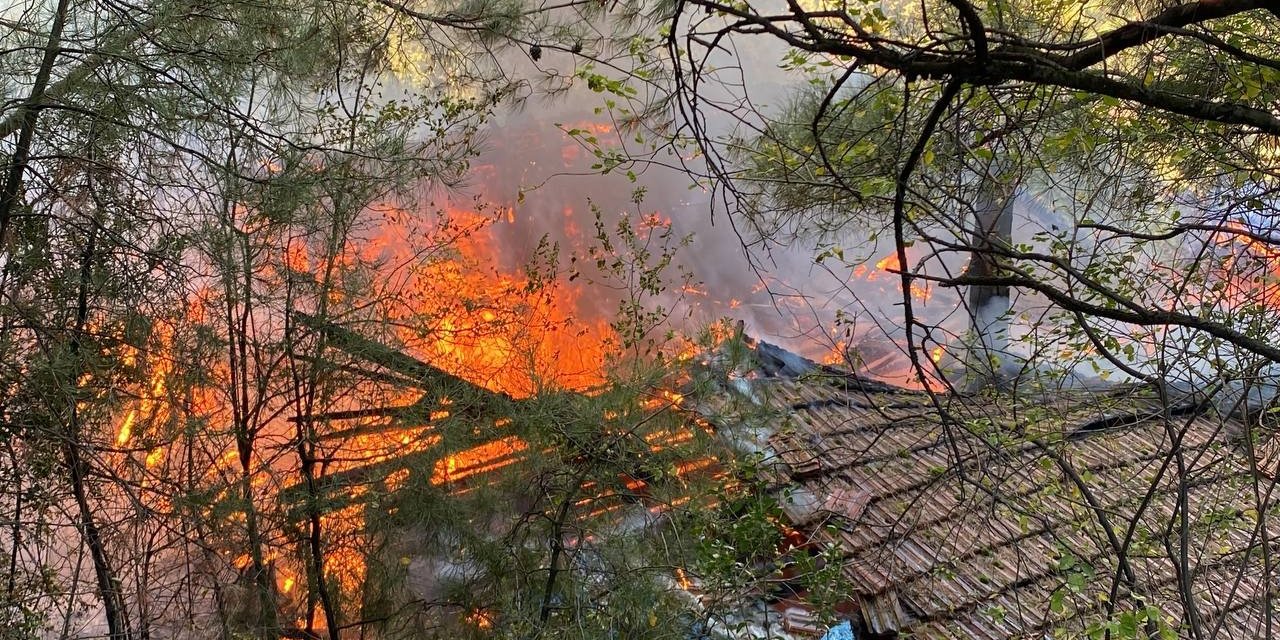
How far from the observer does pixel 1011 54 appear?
0.77m

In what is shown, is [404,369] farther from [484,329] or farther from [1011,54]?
[1011,54]

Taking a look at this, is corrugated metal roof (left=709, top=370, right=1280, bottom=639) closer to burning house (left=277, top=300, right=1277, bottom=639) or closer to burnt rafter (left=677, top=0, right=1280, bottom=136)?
burning house (left=277, top=300, right=1277, bottom=639)

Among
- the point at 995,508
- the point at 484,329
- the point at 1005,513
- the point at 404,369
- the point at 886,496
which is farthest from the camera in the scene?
the point at 484,329

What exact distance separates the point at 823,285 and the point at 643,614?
14.6ft

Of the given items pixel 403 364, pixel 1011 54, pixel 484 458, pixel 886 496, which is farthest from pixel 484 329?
pixel 1011 54

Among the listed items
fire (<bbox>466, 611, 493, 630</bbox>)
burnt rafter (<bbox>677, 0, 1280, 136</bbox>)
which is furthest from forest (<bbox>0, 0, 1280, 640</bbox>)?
burnt rafter (<bbox>677, 0, 1280, 136</bbox>)

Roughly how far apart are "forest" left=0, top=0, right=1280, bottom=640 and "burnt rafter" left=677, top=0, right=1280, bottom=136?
15.5 inches

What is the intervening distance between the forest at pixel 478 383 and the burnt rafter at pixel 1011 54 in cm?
39

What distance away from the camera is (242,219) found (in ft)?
8.41

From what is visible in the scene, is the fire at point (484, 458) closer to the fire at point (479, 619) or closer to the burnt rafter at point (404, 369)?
the burnt rafter at point (404, 369)

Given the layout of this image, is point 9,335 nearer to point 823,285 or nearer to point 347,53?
point 347,53

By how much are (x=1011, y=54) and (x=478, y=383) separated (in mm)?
2447

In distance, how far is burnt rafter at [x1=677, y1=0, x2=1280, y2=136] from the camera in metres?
0.72

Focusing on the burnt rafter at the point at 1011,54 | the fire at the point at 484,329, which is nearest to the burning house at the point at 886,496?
the fire at the point at 484,329
